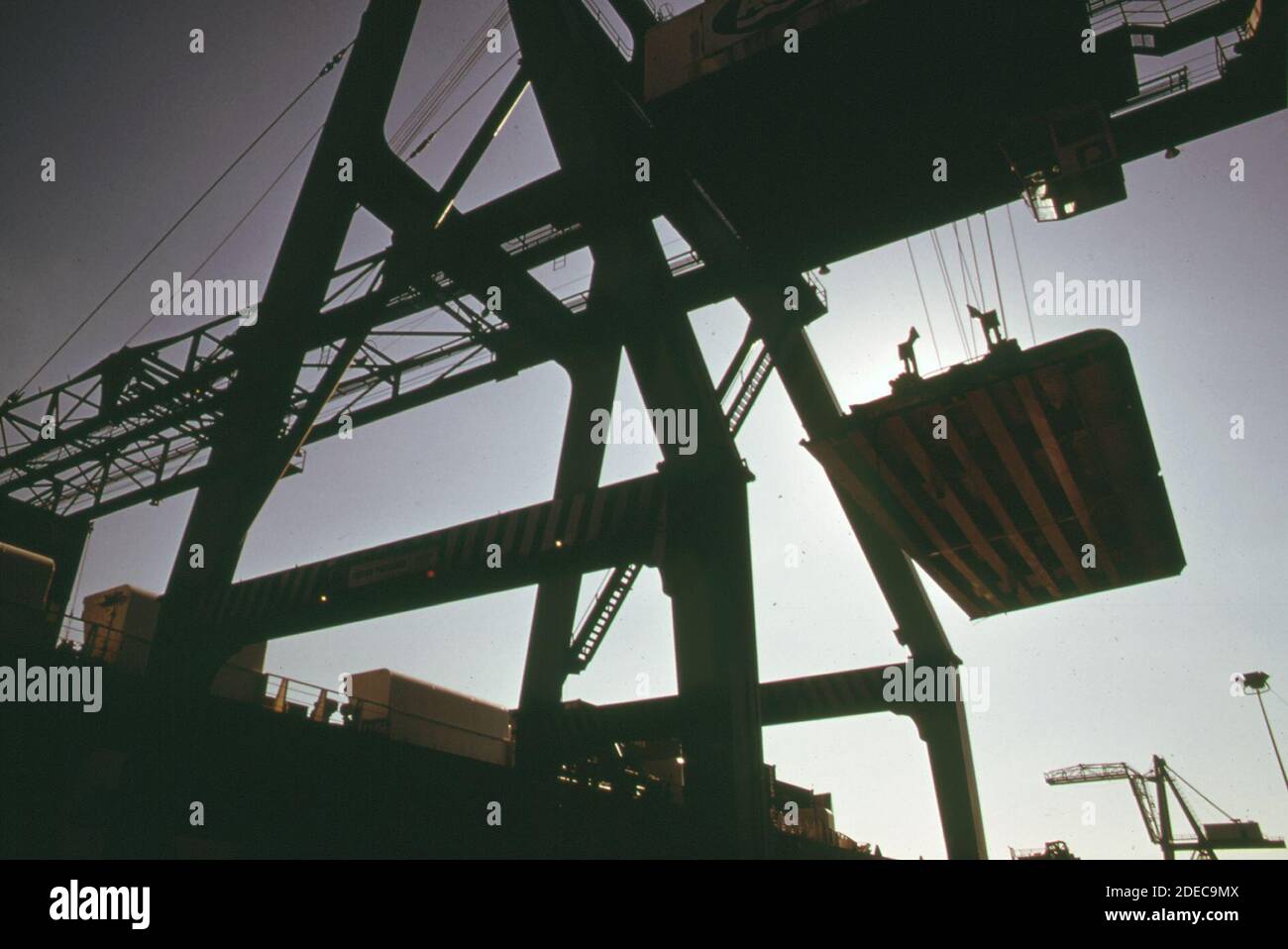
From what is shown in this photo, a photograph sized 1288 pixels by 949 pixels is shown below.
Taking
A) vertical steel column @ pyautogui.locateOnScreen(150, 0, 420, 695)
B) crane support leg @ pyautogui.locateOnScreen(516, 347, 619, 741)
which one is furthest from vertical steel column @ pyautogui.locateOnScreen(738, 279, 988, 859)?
vertical steel column @ pyautogui.locateOnScreen(150, 0, 420, 695)

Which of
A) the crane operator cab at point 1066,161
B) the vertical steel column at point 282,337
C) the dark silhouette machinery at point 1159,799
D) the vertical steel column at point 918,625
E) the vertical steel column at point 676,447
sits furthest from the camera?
the dark silhouette machinery at point 1159,799

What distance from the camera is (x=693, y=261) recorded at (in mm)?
20547

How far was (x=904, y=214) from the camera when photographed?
1842 centimetres

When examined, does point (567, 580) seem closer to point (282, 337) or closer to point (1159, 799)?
point (282, 337)

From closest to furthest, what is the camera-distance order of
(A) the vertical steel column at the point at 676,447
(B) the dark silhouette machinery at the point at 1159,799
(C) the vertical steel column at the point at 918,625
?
1. (A) the vertical steel column at the point at 676,447
2. (C) the vertical steel column at the point at 918,625
3. (B) the dark silhouette machinery at the point at 1159,799

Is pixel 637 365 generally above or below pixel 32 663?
above

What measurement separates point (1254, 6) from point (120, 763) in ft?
74.1

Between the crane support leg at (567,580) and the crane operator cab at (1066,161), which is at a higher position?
the crane operator cab at (1066,161)

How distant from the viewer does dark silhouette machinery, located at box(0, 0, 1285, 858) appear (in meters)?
12.9

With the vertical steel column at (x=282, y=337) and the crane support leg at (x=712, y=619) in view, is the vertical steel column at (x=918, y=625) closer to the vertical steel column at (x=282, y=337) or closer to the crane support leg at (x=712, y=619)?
the crane support leg at (x=712, y=619)

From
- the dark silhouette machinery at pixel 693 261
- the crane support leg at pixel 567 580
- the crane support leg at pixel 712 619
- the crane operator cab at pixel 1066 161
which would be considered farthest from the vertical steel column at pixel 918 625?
the crane support leg at pixel 712 619

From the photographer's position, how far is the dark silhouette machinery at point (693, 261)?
12.9 metres
